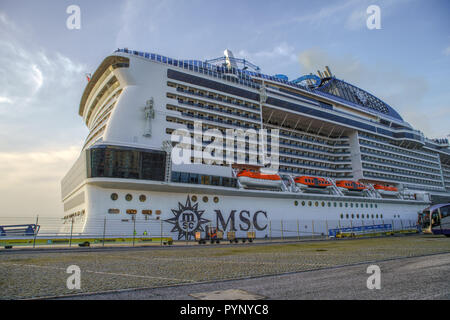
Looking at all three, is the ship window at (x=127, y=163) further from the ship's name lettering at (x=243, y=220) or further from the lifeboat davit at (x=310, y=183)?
the lifeboat davit at (x=310, y=183)

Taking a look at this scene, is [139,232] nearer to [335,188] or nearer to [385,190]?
[335,188]

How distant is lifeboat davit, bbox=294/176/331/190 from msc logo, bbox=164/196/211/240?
47.2ft

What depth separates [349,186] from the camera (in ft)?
131

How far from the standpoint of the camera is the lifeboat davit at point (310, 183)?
3512 centimetres

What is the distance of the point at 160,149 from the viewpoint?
80.1ft

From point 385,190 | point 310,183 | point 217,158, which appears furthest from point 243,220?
point 385,190

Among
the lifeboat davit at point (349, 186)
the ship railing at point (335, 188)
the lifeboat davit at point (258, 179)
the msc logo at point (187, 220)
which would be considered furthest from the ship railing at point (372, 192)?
the msc logo at point (187, 220)

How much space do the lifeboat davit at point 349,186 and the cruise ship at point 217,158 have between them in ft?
0.51

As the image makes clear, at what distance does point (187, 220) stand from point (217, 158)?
7828 millimetres

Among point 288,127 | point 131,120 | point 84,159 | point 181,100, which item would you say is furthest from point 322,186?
point 84,159

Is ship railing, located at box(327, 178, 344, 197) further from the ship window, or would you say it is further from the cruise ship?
the ship window

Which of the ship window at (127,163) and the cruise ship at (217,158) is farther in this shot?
the cruise ship at (217,158)

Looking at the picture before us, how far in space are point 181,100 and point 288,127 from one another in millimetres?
21601

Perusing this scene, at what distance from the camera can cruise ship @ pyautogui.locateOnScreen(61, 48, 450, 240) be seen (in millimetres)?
23812
